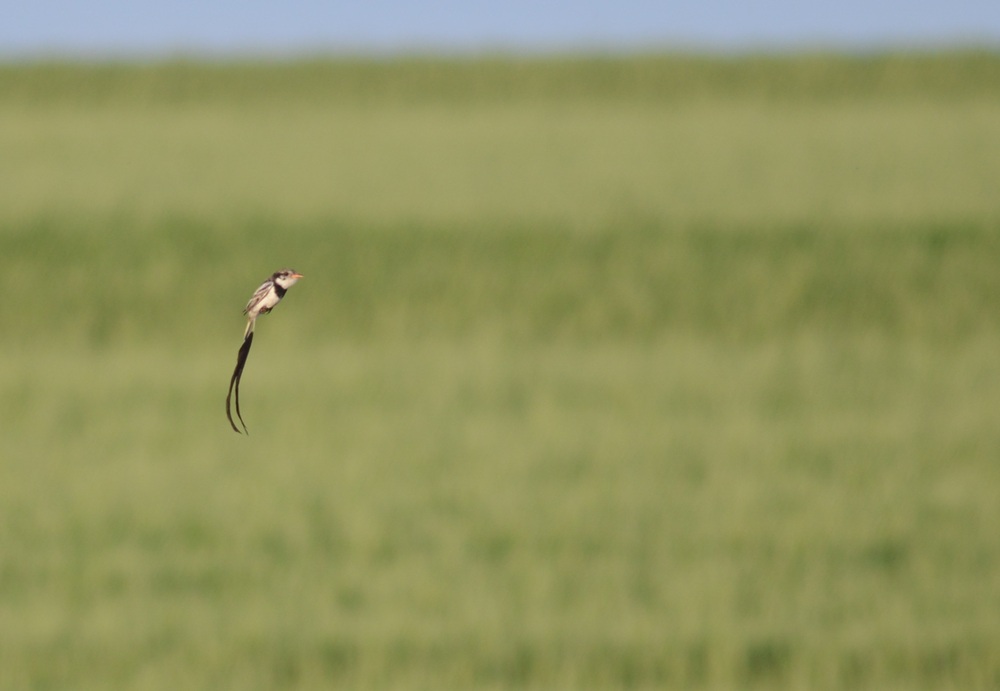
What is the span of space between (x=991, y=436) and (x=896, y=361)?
241 cm

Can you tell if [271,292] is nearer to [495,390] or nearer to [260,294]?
[260,294]

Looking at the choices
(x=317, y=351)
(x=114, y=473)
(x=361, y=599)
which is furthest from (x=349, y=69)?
(x=361, y=599)

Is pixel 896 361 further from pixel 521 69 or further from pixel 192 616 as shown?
pixel 521 69

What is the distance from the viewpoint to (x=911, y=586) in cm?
693

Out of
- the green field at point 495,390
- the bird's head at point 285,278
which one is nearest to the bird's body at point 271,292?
the bird's head at point 285,278

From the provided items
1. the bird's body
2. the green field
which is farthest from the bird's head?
the green field

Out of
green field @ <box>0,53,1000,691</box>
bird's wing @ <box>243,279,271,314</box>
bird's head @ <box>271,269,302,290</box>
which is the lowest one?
bird's wing @ <box>243,279,271,314</box>

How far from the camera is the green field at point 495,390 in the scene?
6309 millimetres

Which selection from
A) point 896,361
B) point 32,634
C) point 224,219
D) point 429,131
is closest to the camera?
point 32,634

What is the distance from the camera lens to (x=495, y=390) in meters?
10.9

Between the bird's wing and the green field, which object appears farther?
the green field

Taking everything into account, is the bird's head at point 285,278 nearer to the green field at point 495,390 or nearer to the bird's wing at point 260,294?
the bird's wing at point 260,294

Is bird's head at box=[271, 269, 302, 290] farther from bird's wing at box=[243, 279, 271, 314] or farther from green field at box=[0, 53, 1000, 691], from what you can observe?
green field at box=[0, 53, 1000, 691]

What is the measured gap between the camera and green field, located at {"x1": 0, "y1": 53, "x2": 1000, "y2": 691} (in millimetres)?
6309
